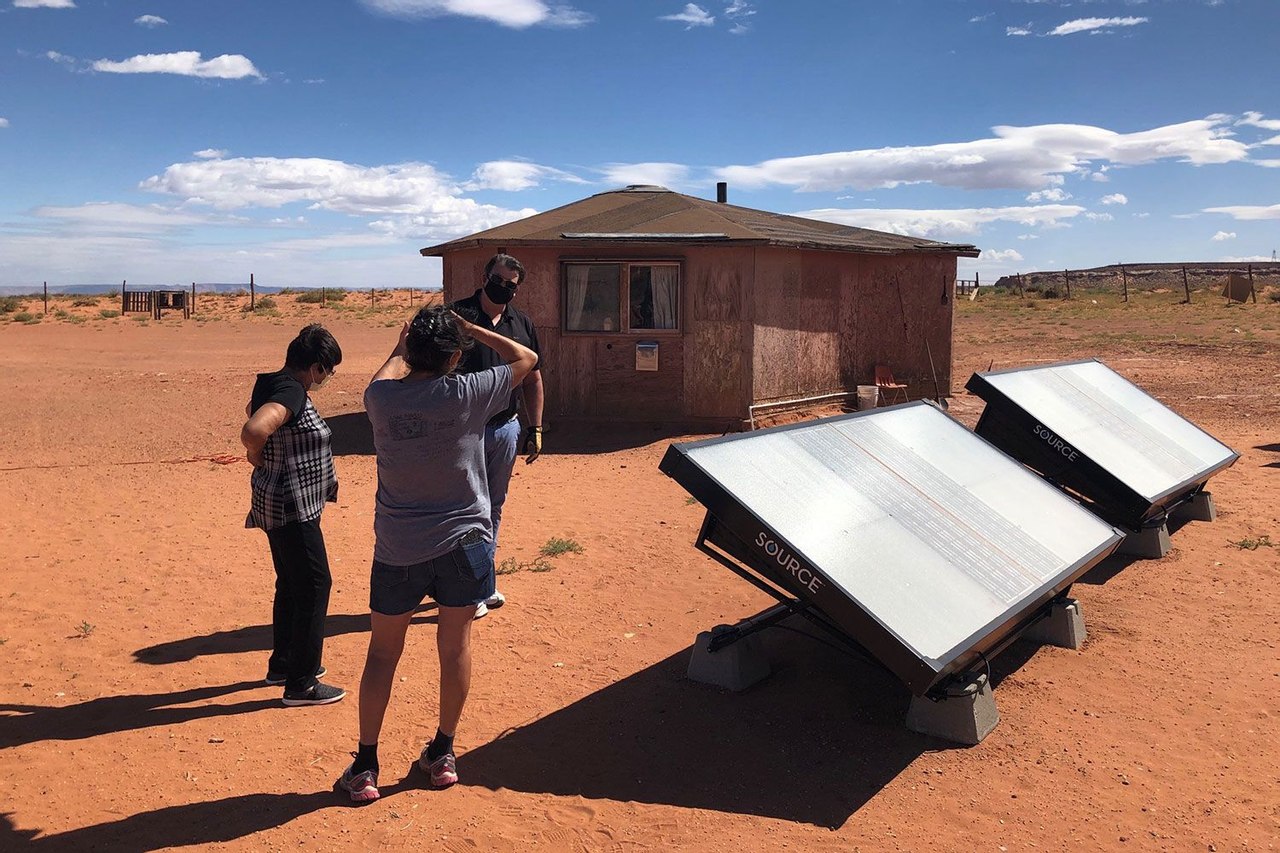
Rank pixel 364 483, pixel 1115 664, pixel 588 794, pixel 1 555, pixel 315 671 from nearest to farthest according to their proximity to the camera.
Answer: pixel 588 794 < pixel 315 671 < pixel 1115 664 < pixel 1 555 < pixel 364 483

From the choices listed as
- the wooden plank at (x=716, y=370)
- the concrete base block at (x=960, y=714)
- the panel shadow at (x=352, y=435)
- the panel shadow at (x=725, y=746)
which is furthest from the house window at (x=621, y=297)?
the concrete base block at (x=960, y=714)

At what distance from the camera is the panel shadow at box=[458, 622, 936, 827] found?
377 centimetres

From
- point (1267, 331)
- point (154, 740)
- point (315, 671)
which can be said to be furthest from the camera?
point (1267, 331)

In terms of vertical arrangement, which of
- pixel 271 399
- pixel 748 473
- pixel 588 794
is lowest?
pixel 588 794

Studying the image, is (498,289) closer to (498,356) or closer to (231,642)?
(498,356)

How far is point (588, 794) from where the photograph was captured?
3.75 m

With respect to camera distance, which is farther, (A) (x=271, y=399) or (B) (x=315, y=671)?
(B) (x=315, y=671)

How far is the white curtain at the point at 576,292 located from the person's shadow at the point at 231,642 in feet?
22.6

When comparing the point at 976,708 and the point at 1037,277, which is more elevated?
the point at 1037,277

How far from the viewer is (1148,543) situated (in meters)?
6.92

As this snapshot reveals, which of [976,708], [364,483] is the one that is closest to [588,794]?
[976,708]

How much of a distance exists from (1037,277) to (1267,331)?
6949 centimetres

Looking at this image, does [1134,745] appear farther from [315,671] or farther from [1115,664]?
[315,671]

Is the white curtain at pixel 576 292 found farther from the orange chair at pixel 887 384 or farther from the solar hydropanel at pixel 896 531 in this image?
the solar hydropanel at pixel 896 531
